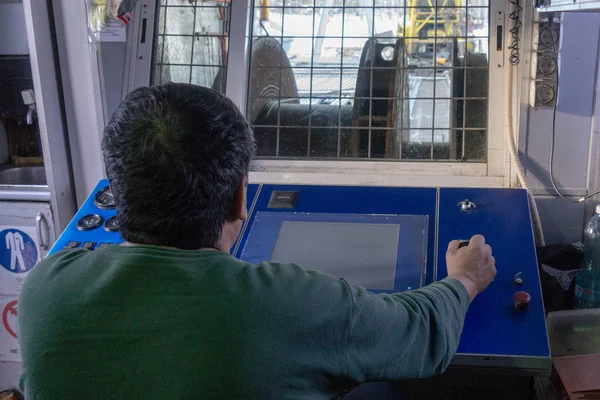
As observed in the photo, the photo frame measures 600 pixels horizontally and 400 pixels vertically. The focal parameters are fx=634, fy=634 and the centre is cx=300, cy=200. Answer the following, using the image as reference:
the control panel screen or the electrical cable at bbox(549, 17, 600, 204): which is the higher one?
the electrical cable at bbox(549, 17, 600, 204)

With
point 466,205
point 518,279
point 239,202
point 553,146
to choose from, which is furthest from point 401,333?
point 553,146

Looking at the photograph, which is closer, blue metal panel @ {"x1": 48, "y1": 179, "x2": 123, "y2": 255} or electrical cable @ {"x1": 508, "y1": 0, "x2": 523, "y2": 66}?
blue metal panel @ {"x1": 48, "y1": 179, "x2": 123, "y2": 255}

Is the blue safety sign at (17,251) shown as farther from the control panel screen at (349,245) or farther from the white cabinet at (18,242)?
the control panel screen at (349,245)

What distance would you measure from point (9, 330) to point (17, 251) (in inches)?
13.4

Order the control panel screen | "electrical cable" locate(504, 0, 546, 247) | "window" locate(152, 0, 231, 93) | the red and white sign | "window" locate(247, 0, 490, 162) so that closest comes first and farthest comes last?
1. the control panel screen
2. "electrical cable" locate(504, 0, 546, 247)
3. "window" locate(247, 0, 490, 162)
4. "window" locate(152, 0, 231, 93)
5. the red and white sign

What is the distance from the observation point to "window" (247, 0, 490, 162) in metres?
2.23

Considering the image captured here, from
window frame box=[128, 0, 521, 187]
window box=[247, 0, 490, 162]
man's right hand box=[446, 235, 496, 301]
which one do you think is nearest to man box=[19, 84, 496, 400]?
man's right hand box=[446, 235, 496, 301]

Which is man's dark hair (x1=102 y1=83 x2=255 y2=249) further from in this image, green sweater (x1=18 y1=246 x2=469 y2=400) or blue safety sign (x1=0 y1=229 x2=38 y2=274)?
blue safety sign (x1=0 y1=229 x2=38 y2=274)

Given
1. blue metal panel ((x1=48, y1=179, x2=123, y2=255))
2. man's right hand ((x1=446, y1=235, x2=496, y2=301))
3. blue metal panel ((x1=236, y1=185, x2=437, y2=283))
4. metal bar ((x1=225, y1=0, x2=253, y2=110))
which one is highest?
metal bar ((x1=225, y1=0, x2=253, y2=110))

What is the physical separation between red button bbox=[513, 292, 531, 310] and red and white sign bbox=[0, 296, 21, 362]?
194 centimetres

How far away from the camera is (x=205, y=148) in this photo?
98cm

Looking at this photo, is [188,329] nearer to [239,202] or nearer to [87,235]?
[239,202]

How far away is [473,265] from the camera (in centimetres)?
148

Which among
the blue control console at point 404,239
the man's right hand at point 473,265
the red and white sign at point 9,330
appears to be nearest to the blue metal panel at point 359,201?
the blue control console at point 404,239
